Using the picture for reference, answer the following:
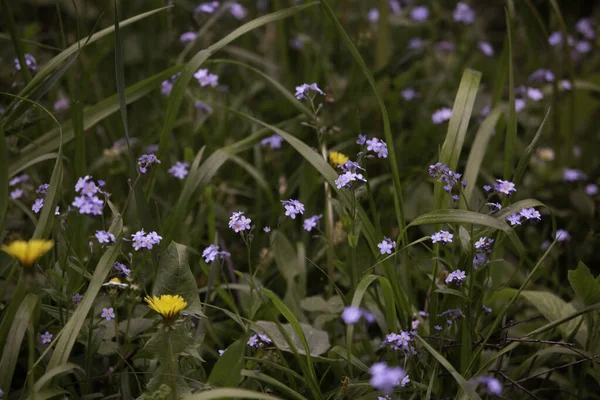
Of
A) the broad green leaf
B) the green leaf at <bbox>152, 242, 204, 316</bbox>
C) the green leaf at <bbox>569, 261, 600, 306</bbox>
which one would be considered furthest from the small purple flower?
the green leaf at <bbox>569, 261, 600, 306</bbox>

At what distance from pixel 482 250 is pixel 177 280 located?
0.73m

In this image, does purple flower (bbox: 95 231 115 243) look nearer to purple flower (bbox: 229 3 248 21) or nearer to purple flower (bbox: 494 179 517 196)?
purple flower (bbox: 494 179 517 196)

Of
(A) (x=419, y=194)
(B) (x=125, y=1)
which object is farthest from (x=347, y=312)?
(B) (x=125, y=1)

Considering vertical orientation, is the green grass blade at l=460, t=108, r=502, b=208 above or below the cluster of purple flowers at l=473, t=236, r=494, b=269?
above

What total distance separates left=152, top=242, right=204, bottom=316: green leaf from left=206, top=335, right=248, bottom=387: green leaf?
23cm

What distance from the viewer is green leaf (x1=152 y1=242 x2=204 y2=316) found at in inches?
60.9

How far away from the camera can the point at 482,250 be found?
1591 mm

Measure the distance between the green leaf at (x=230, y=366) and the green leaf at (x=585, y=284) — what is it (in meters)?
0.78

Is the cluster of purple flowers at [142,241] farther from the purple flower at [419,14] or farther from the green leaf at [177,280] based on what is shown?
the purple flower at [419,14]

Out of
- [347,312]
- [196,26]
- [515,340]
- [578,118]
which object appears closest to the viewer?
[347,312]

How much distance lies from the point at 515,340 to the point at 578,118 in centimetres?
184

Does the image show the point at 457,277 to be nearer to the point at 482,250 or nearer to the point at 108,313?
the point at 482,250

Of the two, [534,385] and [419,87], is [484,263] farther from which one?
[419,87]

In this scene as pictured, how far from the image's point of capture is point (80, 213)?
70.2 inches
